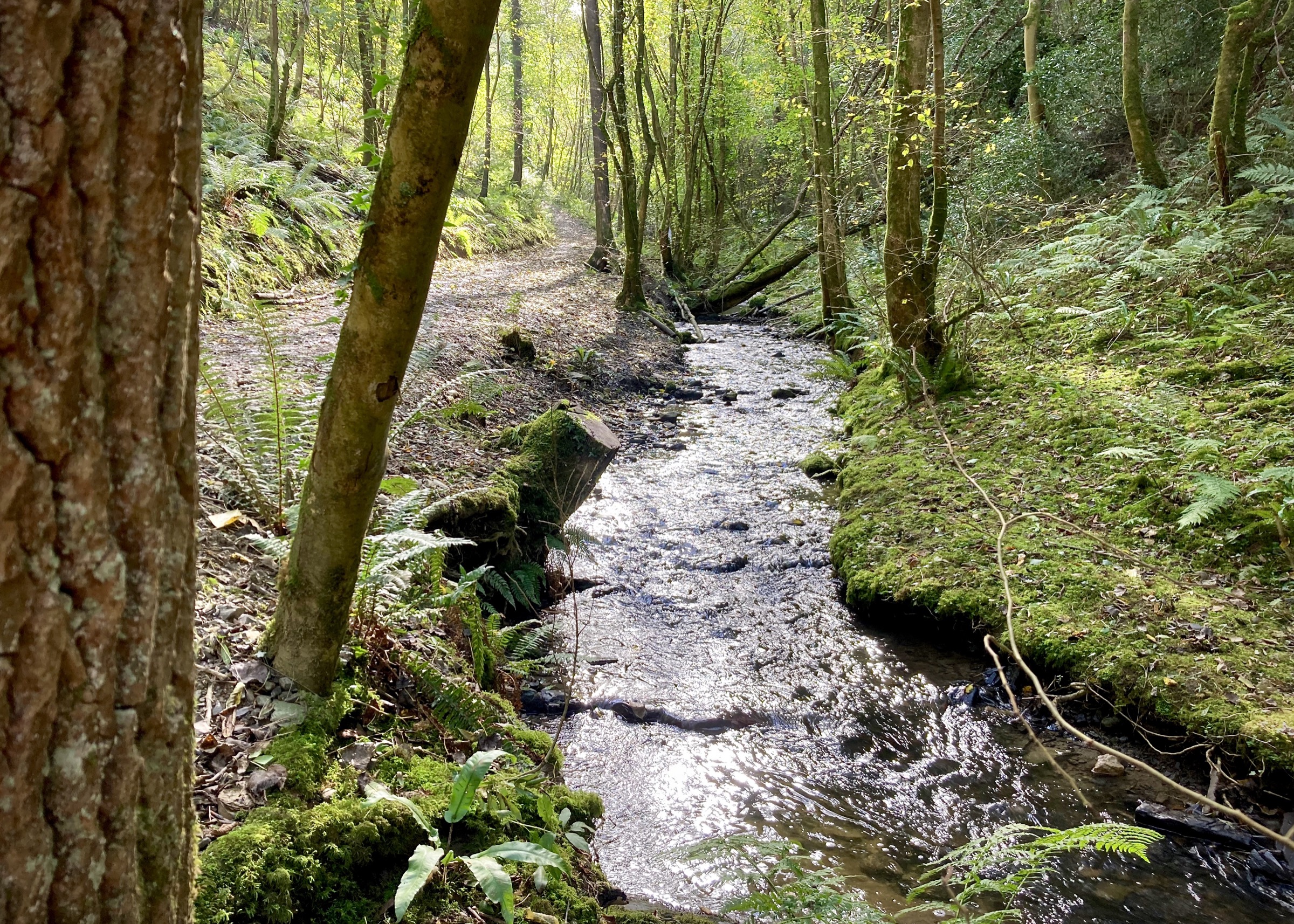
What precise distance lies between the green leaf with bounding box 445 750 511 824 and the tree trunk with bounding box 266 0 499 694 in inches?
27.8

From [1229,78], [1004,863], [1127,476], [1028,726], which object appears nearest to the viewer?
[1028,726]

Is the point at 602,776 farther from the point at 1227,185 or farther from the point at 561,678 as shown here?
the point at 1227,185

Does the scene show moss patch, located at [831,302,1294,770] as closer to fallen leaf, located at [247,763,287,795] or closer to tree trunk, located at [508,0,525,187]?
fallen leaf, located at [247,763,287,795]

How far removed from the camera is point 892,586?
16.9 feet

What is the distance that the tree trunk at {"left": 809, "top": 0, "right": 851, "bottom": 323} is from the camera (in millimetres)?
10914

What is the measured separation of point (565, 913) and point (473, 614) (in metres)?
1.53

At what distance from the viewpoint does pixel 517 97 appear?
2508cm

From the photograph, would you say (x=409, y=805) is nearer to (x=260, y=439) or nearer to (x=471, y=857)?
(x=471, y=857)

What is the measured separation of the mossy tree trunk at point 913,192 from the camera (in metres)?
7.18

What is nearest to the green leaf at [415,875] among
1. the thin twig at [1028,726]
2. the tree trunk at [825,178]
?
the thin twig at [1028,726]

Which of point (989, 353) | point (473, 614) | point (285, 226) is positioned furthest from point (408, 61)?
point (285, 226)

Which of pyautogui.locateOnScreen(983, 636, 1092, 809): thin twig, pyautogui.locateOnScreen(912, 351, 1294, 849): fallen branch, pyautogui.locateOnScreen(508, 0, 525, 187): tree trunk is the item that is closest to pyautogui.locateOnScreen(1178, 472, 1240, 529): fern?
pyautogui.locateOnScreen(912, 351, 1294, 849): fallen branch

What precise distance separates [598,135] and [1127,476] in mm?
14351

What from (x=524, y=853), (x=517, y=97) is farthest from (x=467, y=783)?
(x=517, y=97)
